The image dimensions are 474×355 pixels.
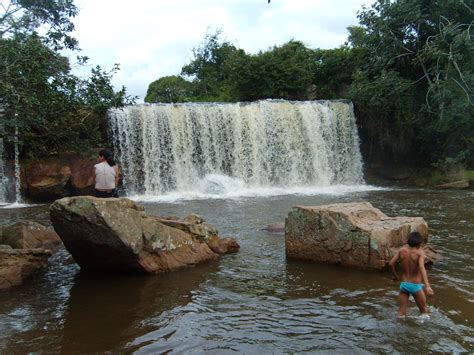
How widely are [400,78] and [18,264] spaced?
19.7 meters

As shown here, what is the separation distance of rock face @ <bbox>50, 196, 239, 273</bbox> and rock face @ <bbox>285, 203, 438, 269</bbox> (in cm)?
168

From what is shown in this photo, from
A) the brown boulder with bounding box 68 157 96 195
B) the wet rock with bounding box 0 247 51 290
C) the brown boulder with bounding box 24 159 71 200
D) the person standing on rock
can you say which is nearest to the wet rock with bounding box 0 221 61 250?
the wet rock with bounding box 0 247 51 290

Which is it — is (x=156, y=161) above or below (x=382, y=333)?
above

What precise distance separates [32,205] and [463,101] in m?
17.7

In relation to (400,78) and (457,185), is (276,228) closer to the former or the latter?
(457,185)

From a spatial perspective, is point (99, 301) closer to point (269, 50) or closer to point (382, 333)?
point (382, 333)

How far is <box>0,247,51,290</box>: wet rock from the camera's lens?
638cm

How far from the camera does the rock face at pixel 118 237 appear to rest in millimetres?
6359

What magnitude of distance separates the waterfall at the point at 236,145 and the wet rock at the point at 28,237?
10067 mm

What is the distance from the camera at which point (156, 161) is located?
19.3 meters

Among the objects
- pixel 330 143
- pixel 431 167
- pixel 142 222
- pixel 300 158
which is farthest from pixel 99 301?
pixel 431 167

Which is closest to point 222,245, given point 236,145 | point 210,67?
point 236,145

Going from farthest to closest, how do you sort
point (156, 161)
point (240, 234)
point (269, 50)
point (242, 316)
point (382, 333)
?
point (269, 50) → point (156, 161) → point (240, 234) → point (242, 316) → point (382, 333)

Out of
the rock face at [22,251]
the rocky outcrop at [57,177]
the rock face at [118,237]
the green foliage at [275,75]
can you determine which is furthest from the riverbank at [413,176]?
the rock face at [22,251]
